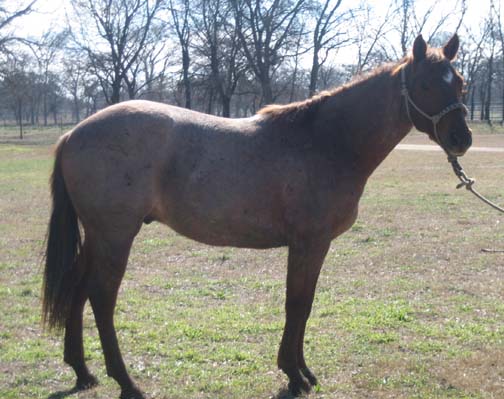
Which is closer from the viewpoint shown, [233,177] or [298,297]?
[233,177]

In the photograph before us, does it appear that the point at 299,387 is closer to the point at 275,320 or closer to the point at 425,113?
the point at 275,320

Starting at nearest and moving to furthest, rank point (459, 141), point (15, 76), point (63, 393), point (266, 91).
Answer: point (459, 141) < point (63, 393) < point (15, 76) < point (266, 91)

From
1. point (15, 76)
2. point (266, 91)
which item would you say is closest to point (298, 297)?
point (266, 91)

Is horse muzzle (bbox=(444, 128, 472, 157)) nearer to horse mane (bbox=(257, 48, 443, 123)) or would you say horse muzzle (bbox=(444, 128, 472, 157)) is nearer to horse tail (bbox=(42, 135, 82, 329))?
horse mane (bbox=(257, 48, 443, 123))

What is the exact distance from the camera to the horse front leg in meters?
3.73

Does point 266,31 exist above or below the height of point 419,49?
above

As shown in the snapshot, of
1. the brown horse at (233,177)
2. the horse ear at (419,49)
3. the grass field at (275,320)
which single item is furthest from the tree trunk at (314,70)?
the horse ear at (419,49)

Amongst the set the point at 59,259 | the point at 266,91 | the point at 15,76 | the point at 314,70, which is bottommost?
the point at 59,259

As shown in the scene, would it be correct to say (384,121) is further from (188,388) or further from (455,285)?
(455,285)

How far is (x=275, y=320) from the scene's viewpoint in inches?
207

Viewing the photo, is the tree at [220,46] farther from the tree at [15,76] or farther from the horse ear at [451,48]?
the horse ear at [451,48]

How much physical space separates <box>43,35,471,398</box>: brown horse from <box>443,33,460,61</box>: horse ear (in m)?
0.01

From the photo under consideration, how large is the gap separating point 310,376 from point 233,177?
5.34 feet

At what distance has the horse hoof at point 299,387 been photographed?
3.82 m
